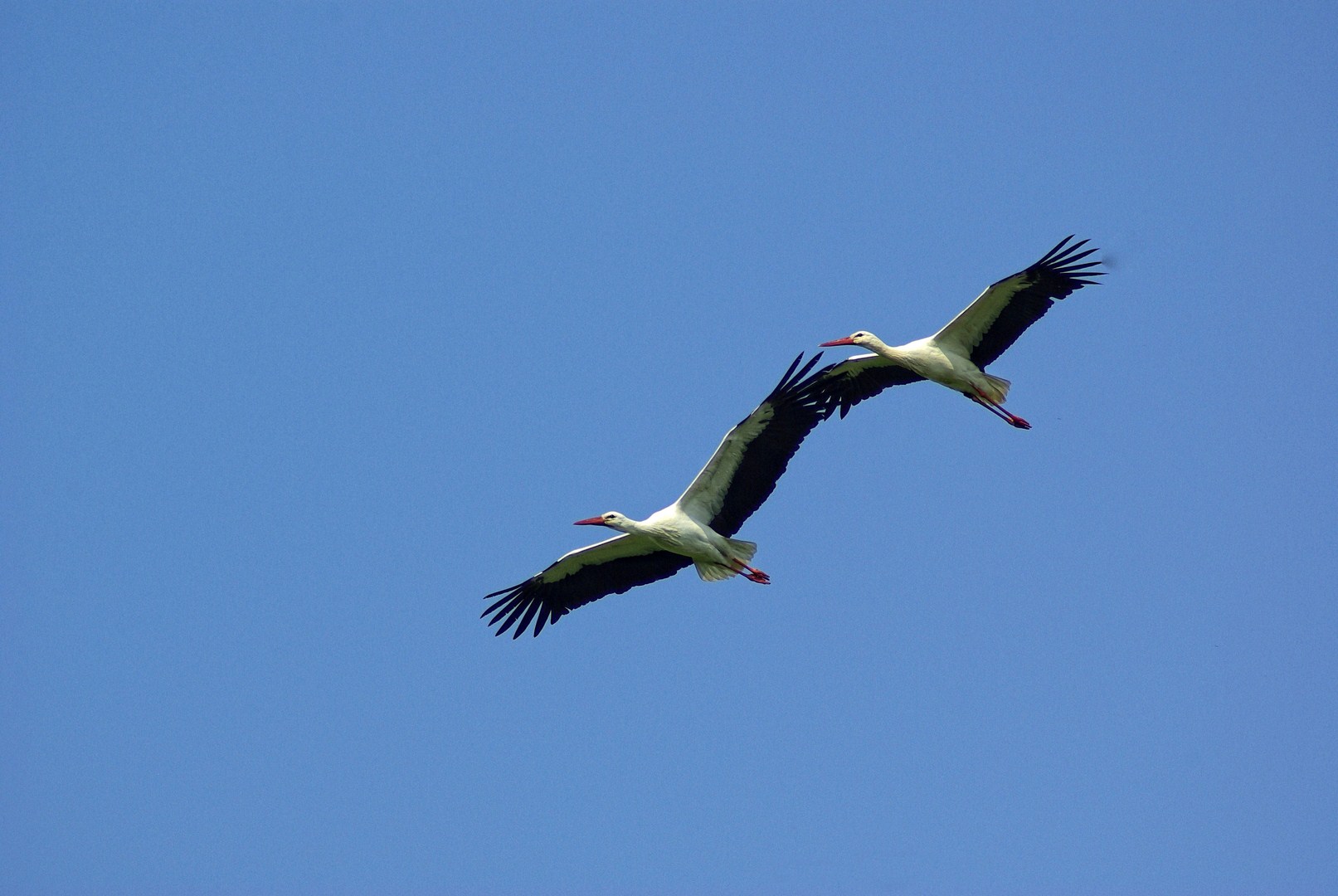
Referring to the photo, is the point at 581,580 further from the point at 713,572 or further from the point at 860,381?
the point at 860,381

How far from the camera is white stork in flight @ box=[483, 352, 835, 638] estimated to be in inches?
503

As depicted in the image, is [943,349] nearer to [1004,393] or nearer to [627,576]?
[1004,393]

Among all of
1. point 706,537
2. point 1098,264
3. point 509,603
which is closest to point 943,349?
point 1098,264

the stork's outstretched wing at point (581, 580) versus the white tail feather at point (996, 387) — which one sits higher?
the white tail feather at point (996, 387)

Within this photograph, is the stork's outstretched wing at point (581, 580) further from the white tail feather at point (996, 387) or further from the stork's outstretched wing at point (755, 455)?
the white tail feather at point (996, 387)

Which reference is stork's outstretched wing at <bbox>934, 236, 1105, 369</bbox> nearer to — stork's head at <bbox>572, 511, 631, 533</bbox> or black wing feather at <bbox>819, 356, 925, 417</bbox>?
black wing feather at <bbox>819, 356, 925, 417</bbox>

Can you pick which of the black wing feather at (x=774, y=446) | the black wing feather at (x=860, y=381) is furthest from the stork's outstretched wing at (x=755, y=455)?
the black wing feather at (x=860, y=381)

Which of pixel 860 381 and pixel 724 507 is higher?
pixel 860 381

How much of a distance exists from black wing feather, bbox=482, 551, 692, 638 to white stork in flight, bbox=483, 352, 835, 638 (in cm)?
1

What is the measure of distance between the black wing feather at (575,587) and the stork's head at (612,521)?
652 mm

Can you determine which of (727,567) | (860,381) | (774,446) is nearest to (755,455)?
(774,446)

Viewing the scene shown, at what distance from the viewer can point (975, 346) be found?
566 inches

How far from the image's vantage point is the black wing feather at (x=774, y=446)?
502 inches

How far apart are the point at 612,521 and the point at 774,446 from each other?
158 cm
